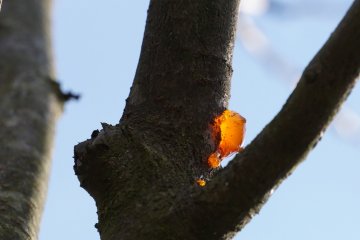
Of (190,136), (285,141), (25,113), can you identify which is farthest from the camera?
(25,113)

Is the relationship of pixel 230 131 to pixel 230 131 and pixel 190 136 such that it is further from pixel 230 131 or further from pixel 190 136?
pixel 190 136

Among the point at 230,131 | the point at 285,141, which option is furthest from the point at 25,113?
the point at 285,141

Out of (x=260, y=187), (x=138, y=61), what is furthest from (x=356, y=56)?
(x=138, y=61)

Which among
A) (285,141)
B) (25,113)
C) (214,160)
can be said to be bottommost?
(285,141)

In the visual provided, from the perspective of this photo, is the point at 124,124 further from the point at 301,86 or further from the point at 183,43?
the point at 301,86

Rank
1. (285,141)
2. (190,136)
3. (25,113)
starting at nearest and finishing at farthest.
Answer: (285,141) → (190,136) → (25,113)
